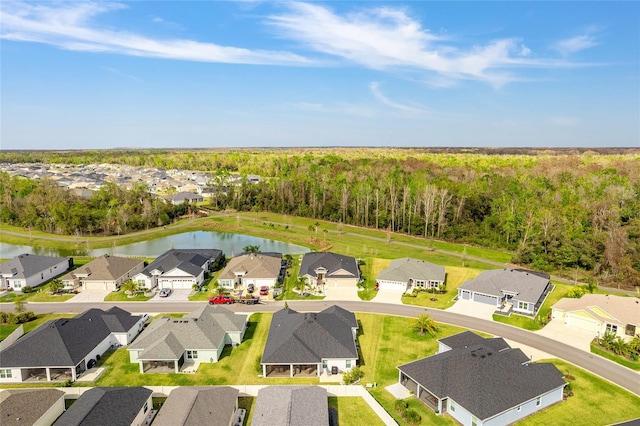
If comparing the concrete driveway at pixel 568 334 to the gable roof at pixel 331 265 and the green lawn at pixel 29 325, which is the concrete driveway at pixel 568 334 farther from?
the green lawn at pixel 29 325

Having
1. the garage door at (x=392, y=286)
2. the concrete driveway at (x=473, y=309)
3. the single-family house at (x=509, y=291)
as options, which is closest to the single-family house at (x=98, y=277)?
the garage door at (x=392, y=286)

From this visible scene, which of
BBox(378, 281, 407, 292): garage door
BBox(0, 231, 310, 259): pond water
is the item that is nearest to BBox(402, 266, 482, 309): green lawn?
BBox(378, 281, 407, 292): garage door

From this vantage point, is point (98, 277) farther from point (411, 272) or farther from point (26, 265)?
point (411, 272)

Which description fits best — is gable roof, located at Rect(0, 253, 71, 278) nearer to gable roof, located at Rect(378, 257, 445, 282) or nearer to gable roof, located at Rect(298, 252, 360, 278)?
gable roof, located at Rect(298, 252, 360, 278)

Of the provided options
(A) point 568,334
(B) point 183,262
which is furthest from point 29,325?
(A) point 568,334

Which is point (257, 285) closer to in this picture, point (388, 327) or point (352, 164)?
point (388, 327)

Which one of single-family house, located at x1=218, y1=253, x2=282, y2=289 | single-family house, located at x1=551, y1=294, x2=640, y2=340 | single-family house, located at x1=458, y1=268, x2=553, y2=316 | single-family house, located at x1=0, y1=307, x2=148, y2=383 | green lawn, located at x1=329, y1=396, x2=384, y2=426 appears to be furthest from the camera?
single-family house, located at x1=218, y1=253, x2=282, y2=289

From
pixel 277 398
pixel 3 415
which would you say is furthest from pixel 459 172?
pixel 3 415
